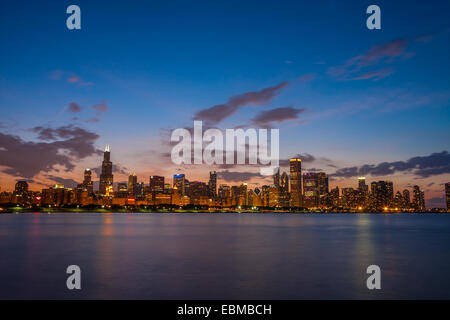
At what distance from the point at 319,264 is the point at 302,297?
1179 centimetres

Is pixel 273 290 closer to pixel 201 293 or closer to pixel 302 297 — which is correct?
pixel 302 297

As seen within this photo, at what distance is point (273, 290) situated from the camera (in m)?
20.5

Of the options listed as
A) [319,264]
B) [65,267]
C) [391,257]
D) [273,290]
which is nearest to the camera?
[273,290]

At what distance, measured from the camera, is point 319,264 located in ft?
98.6
